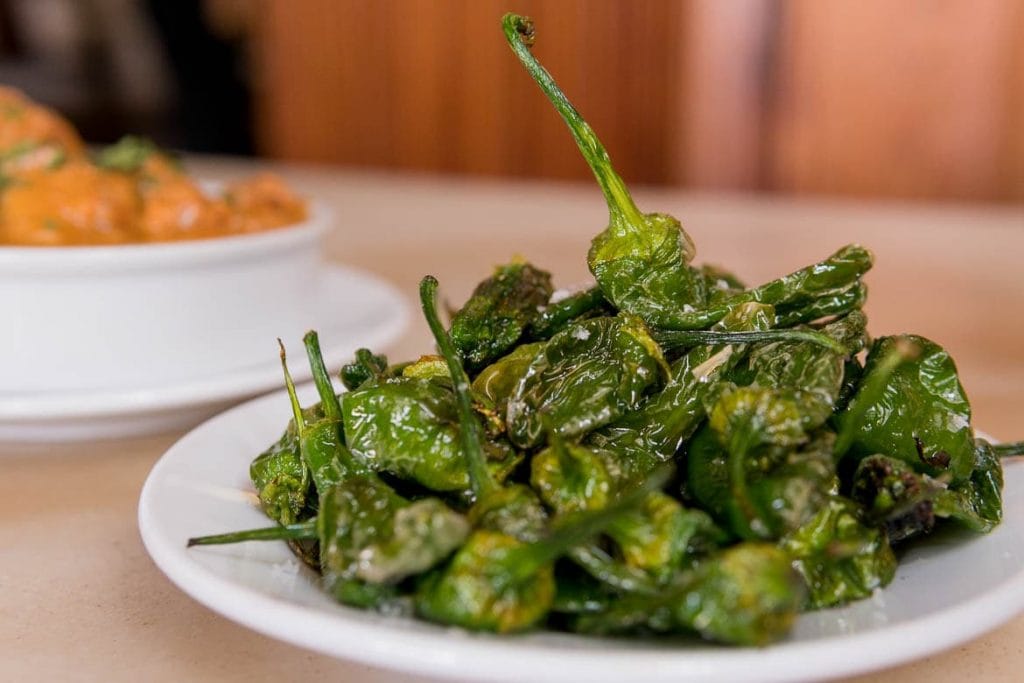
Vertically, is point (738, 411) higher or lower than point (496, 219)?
higher

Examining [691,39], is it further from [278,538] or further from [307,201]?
[278,538]

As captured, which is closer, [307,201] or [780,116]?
[307,201]

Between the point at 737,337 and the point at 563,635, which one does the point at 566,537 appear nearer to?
the point at 563,635

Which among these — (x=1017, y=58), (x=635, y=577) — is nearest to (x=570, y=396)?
(x=635, y=577)

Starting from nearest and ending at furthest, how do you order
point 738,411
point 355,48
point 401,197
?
point 738,411 < point 401,197 < point 355,48

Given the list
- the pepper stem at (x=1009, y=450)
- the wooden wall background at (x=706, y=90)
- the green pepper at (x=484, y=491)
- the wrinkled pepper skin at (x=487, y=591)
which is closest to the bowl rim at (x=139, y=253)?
the green pepper at (x=484, y=491)

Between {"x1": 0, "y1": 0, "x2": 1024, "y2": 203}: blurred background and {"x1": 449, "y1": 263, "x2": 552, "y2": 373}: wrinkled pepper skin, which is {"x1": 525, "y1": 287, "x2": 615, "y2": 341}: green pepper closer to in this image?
{"x1": 449, "y1": 263, "x2": 552, "y2": 373}: wrinkled pepper skin
